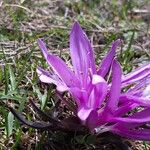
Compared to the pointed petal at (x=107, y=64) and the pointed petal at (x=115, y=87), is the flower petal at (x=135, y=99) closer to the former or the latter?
the pointed petal at (x=115, y=87)

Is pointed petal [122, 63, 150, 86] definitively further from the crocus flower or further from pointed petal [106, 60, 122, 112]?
pointed petal [106, 60, 122, 112]

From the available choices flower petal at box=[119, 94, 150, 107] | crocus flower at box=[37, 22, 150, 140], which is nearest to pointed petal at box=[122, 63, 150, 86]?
crocus flower at box=[37, 22, 150, 140]

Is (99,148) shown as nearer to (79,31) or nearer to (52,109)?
(52,109)

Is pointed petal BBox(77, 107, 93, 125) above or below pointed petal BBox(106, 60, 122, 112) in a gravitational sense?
below

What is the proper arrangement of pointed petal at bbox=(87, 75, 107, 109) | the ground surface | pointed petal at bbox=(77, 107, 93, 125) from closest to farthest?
pointed petal at bbox=(77, 107, 93, 125) < pointed petal at bbox=(87, 75, 107, 109) < the ground surface

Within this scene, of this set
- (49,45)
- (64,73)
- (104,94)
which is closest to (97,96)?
(104,94)

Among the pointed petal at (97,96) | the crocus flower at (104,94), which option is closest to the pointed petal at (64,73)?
the crocus flower at (104,94)

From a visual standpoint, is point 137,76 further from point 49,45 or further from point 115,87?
point 49,45
